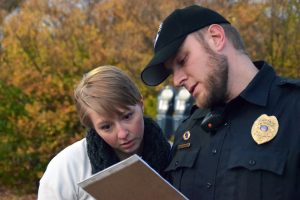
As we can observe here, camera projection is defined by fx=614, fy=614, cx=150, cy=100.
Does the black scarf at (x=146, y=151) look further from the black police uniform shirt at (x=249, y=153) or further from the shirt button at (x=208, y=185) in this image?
the shirt button at (x=208, y=185)

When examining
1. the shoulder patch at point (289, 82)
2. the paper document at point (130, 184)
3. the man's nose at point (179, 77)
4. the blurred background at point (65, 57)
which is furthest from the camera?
the blurred background at point (65, 57)

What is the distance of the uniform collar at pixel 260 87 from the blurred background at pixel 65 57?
5589 millimetres

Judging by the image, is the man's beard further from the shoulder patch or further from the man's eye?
the shoulder patch

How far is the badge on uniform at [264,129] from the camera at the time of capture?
207 centimetres

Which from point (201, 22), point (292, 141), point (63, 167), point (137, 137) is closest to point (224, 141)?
point (292, 141)

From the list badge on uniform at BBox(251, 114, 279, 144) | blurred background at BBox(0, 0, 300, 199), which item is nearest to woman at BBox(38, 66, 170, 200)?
badge on uniform at BBox(251, 114, 279, 144)

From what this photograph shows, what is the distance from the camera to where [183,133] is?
247cm

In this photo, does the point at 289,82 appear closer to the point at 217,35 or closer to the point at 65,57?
the point at 217,35

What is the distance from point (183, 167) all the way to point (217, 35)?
1.72 feet

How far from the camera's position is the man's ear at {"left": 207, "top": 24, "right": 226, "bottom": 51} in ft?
7.18

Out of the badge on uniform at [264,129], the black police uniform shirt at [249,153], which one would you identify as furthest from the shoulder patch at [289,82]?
the badge on uniform at [264,129]

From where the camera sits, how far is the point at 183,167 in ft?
7.72

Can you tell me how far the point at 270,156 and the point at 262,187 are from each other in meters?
0.11

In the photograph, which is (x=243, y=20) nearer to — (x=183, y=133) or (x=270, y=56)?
(x=270, y=56)
